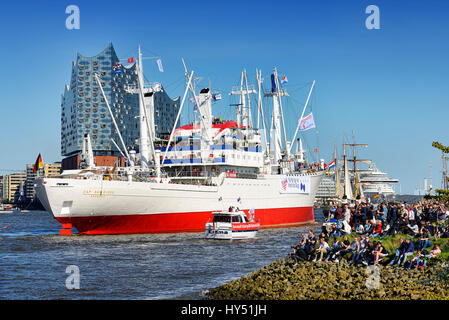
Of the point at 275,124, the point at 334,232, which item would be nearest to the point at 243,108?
the point at 275,124

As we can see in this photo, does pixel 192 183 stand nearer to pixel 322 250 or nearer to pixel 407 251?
pixel 322 250

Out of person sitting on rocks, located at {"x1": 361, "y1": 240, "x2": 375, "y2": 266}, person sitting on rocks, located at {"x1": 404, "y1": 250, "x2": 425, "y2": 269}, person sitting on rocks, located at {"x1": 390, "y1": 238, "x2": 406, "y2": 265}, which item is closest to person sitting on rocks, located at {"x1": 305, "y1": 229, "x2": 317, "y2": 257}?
person sitting on rocks, located at {"x1": 361, "y1": 240, "x2": 375, "y2": 266}

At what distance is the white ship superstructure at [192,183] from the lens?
5206 centimetres

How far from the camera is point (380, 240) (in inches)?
1182

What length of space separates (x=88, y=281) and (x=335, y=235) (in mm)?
14335

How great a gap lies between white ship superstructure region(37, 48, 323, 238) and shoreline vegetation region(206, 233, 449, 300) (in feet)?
90.1

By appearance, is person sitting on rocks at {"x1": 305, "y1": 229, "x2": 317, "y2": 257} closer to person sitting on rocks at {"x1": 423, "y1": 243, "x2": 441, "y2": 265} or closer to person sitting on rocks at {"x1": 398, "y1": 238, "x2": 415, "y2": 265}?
person sitting on rocks at {"x1": 398, "y1": 238, "x2": 415, "y2": 265}

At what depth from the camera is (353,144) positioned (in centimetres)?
13300

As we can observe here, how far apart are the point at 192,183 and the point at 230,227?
19186 mm

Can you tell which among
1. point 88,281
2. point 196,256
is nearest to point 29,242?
point 196,256

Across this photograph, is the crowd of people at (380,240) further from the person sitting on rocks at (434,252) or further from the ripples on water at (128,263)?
the ripples on water at (128,263)

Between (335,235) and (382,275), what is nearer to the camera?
(382,275)
